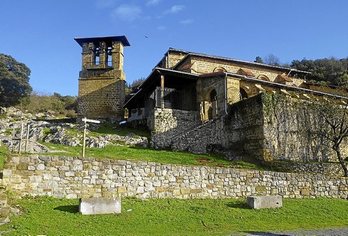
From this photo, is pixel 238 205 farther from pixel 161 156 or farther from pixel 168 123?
pixel 168 123

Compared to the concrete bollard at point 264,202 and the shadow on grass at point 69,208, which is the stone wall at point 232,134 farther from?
the shadow on grass at point 69,208

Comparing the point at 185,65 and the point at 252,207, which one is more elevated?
the point at 185,65

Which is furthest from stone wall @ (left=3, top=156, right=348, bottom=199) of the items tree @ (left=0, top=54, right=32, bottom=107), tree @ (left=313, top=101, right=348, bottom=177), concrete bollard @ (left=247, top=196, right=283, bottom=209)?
tree @ (left=0, top=54, right=32, bottom=107)

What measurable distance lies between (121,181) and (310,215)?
22.4 ft

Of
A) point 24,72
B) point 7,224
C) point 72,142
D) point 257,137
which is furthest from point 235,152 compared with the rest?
point 24,72

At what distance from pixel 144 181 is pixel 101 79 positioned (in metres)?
28.8

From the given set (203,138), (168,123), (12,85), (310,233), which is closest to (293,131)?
(203,138)

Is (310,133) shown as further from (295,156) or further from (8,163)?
(8,163)

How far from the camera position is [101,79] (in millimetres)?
41406

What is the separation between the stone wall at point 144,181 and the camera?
41.6 feet

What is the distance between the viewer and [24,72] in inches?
2263

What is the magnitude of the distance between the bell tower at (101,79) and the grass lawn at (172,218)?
27.7 metres

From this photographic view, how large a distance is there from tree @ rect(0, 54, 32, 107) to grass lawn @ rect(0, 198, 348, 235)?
148 feet

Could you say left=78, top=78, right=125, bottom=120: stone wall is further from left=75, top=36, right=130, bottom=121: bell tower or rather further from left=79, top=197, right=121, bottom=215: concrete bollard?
left=79, top=197, right=121, bottom=215: concrete bollard
